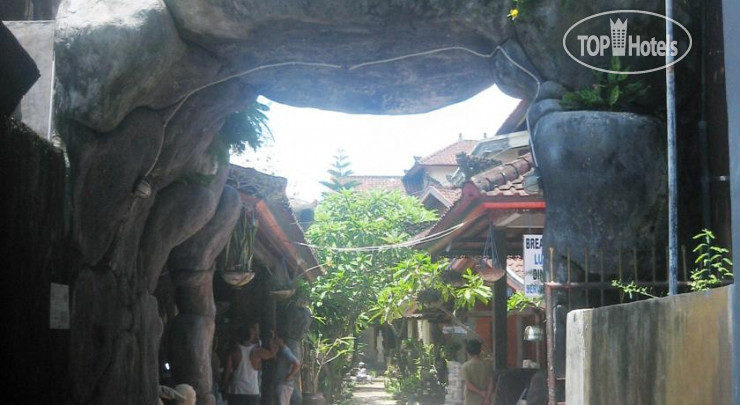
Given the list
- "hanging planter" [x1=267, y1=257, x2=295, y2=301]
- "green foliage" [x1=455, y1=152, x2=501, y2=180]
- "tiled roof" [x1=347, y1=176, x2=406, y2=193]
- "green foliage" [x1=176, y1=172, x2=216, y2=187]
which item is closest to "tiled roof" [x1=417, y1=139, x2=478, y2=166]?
"tiled roof" [x1=347, y1=176, x2=406, y2=193]

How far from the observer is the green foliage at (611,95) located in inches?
334

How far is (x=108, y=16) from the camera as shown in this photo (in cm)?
919

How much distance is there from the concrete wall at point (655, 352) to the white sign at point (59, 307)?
4.06 m

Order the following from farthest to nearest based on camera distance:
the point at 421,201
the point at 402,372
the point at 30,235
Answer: the point at 421,201
the point at 402,372
the point at 30,235

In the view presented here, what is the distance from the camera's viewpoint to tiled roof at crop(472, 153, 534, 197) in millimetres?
12445

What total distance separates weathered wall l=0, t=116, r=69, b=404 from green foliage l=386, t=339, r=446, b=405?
1759 centimetres

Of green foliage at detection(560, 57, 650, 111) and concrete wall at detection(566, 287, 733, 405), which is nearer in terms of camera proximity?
concrete wall at detection(566, 287, 733, 405)

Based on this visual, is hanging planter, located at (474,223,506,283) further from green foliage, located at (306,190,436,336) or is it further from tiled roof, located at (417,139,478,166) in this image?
tiled roof, located at (417,139,478,166)

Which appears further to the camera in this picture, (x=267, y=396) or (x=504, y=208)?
(x=267, y=396)

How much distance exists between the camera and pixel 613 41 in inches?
339

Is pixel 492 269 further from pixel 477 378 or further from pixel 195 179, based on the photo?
pixel 195 179

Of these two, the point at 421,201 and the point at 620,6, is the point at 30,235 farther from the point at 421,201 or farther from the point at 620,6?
the point at 421,201

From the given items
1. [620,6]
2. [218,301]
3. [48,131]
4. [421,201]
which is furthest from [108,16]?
[421,201]

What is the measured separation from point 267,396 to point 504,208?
5124mm
